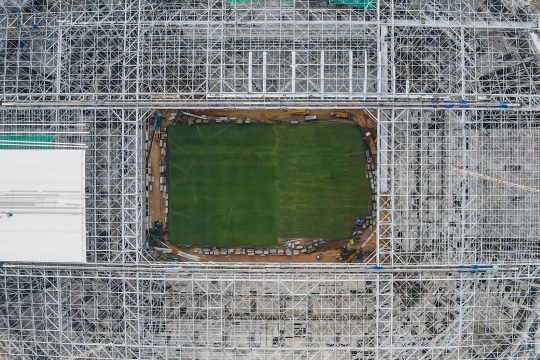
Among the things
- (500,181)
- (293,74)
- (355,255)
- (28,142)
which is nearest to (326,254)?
(355,255)

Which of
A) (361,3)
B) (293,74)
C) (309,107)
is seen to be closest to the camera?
(293,74)

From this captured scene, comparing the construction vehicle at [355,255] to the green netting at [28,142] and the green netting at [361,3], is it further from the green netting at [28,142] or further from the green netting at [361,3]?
the green netting at [28,142]

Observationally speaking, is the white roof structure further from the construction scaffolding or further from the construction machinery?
the construction machinery

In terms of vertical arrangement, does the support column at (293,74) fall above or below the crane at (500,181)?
above


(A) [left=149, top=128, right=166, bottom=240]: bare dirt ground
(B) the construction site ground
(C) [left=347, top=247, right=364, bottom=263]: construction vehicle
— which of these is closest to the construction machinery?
(B) the construction site ground

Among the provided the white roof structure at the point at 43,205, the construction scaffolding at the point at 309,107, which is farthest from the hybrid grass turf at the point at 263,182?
the white roof structure at the point at 43,205

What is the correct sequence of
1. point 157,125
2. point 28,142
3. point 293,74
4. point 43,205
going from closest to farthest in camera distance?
point 43,205 → point 293,74 → point 28,142 → point 157,125

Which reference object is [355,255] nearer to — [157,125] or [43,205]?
[157,125]
